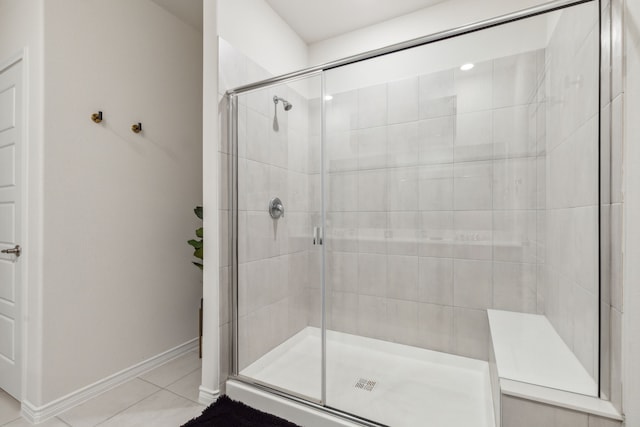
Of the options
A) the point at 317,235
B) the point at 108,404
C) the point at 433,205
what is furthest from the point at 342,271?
the point at 108,404

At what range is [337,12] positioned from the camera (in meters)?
2.33

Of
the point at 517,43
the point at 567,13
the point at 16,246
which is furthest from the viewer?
the point at 16,246

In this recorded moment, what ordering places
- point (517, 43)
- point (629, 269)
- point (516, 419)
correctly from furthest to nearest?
point (517, 43), point (516, 419), point (629, 269)

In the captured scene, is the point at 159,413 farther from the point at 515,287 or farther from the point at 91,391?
the point at 515,287

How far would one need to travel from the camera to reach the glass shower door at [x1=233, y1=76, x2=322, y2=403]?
186 cm

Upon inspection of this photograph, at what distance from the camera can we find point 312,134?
188 cm

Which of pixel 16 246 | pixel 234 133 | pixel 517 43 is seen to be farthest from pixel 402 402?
pixel 16 246

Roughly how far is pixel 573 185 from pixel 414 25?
1.73m

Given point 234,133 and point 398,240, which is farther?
point 398,240

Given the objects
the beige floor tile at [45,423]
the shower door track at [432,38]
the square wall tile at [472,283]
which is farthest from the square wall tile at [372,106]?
the beige floor tile at [45,423]

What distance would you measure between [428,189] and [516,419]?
47.8 inches

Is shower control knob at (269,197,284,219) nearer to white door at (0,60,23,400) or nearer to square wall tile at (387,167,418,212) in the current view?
square wall tile at (387,167,418,212)

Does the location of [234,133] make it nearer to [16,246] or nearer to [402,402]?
[16,246]

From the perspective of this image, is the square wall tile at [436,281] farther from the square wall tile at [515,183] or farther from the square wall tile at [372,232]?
the square wall tile at [515,183]
